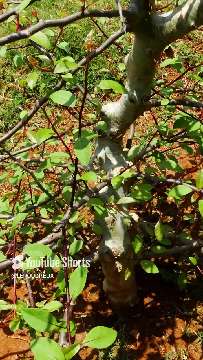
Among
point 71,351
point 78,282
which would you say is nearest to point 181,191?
point 78,282

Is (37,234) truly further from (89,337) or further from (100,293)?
(89,337)

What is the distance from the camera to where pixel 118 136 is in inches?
105

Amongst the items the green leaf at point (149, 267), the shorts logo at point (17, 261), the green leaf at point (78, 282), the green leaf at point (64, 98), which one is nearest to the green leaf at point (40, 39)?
the green leaf at point (64, 98)

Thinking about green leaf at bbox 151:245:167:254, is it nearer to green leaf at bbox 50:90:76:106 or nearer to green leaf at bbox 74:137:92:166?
green leaf at bbox 74:137:92:166

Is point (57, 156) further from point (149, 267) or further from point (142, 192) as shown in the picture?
point (149, 267)

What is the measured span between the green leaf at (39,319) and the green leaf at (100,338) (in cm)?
14

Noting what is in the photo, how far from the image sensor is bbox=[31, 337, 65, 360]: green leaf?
1.36 meters

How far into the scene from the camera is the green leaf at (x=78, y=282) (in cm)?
167

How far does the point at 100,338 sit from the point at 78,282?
0.25 metres

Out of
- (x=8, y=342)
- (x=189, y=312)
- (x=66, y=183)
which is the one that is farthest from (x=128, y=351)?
(x=66, y=183)

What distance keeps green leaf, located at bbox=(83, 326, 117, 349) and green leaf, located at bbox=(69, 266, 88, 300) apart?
199 mm

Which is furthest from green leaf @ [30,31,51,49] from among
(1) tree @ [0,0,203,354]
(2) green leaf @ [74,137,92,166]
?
(2) green leaf @ [74,137,92,166]

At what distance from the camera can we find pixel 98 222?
295cm

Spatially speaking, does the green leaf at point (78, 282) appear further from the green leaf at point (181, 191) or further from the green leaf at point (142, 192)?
the green leaf at point (142, 192)
